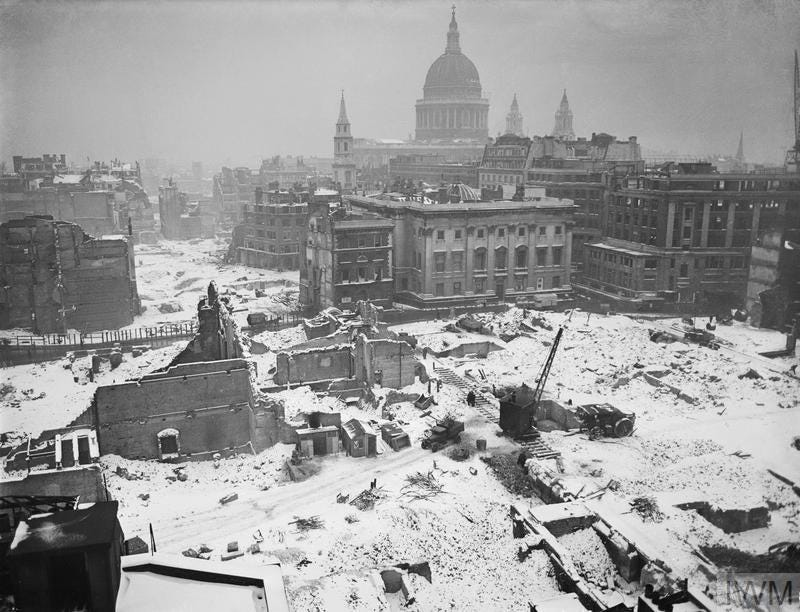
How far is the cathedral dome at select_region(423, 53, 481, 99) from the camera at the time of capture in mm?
141375

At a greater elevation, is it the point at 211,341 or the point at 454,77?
the point at 454,77

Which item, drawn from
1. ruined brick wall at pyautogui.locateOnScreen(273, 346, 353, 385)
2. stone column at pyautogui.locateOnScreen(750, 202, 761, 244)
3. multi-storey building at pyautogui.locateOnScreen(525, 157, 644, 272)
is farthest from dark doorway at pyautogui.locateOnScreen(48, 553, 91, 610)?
multi-storey building at pyautogui.locateOnScreen(525, 157, 644, 272)

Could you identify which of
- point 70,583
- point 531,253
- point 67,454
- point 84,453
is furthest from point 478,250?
point 70,583

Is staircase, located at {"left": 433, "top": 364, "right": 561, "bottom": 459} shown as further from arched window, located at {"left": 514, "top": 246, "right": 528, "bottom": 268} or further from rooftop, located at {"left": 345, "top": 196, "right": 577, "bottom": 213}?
arched window, located at {"left": 514, "top": 246, "right": 528, "bottom": 268}

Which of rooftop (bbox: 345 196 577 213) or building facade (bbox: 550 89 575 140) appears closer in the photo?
rooftop (bbox: 345 196 577 213)

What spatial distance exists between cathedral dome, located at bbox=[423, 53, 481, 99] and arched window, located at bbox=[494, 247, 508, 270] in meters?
88.5

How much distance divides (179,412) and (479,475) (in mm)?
13734

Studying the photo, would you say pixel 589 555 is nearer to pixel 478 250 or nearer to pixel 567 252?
pixel 478 250

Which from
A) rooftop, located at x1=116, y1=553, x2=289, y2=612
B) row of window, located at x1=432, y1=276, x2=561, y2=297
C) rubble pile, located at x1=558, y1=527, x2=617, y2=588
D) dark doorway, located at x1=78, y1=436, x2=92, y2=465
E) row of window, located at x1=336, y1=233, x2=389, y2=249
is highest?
row of window, located at x1=336, y1=233, x2=389, y2=249

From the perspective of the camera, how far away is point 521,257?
2494 inches

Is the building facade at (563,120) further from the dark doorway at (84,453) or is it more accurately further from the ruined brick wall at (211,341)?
the dark doorway at (84,453)

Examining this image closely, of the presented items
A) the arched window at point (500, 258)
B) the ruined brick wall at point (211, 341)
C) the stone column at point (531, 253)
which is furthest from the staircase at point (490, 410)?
the stone column at point (531, 253)

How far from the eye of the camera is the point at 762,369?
1674 inches

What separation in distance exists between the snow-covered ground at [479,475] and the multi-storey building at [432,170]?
65275 millimetres
